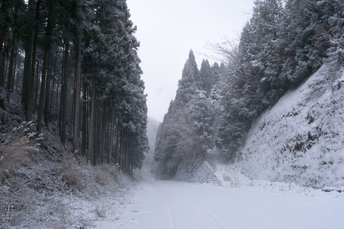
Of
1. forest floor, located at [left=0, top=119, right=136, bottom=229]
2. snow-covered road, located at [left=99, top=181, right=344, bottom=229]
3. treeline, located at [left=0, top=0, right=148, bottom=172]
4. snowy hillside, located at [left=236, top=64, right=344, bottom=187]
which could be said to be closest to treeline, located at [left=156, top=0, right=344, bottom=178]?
snowy hillside, located at [left=236, top=64, right=344, bottom=187]

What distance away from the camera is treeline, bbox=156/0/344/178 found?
12914 mm

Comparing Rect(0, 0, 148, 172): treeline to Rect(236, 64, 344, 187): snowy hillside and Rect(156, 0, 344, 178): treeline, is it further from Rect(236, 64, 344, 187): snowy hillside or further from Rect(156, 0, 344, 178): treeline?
Rect(236, 64, 344, 187): snowy hillside

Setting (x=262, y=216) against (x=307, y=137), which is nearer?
(x=262, y=216)

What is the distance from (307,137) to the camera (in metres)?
11.7

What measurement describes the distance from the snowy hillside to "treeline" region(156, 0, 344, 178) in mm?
1279

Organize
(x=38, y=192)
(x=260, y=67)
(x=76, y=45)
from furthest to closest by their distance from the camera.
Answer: (x=260, y=67)
(x=76, y=45)
(x=38, y=192)

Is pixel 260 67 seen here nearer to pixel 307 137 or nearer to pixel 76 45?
pixel 307 137

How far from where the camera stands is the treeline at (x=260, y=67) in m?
12.9


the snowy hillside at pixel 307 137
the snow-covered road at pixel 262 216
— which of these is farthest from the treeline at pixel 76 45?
the snowy hillside at pixel 307 137

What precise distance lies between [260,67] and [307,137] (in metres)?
8.07

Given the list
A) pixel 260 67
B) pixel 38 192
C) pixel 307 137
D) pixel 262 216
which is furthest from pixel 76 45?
pixel 307 137

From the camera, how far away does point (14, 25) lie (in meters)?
9.52

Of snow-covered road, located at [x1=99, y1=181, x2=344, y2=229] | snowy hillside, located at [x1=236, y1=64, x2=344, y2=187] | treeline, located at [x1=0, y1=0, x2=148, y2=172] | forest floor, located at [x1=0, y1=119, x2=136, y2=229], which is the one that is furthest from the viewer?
treeline, located at [x1=0, y1=0, x2=148, y2=172]

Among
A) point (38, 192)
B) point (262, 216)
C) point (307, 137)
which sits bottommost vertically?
point (262, 216)
